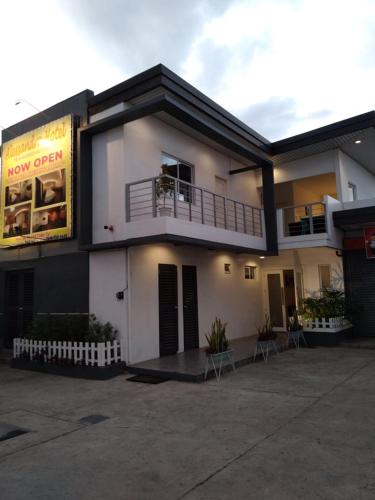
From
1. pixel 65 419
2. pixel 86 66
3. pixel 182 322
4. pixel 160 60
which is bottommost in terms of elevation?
pixel 65 419

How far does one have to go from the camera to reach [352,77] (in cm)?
1838

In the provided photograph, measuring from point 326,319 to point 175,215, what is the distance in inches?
257

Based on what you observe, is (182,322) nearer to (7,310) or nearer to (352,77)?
(7,310)

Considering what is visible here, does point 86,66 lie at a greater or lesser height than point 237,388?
greater

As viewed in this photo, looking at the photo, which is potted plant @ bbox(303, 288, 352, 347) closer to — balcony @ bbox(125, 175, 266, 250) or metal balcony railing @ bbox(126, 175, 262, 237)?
balcony @ bbox(125, 175, 266, 250)

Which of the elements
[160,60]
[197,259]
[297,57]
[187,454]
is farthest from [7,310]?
[297,57]

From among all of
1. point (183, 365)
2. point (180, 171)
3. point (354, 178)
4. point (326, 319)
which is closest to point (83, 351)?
point (183, 365)

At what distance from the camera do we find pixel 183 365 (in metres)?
8.66

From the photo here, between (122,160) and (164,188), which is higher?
(122,160)

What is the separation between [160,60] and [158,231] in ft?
14.0

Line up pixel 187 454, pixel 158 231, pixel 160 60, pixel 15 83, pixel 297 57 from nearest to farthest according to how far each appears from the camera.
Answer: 1. pixel 187 454
2. pixel 158 231
3. pixel 160 60
4. pixel 15 83
5. pixel 297 57

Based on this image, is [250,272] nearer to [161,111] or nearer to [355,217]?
[355,217]

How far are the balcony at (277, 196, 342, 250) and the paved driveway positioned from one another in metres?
5.20

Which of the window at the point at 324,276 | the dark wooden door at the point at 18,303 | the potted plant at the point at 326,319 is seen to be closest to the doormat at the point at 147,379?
the dark wooden door at the point at 18,303
